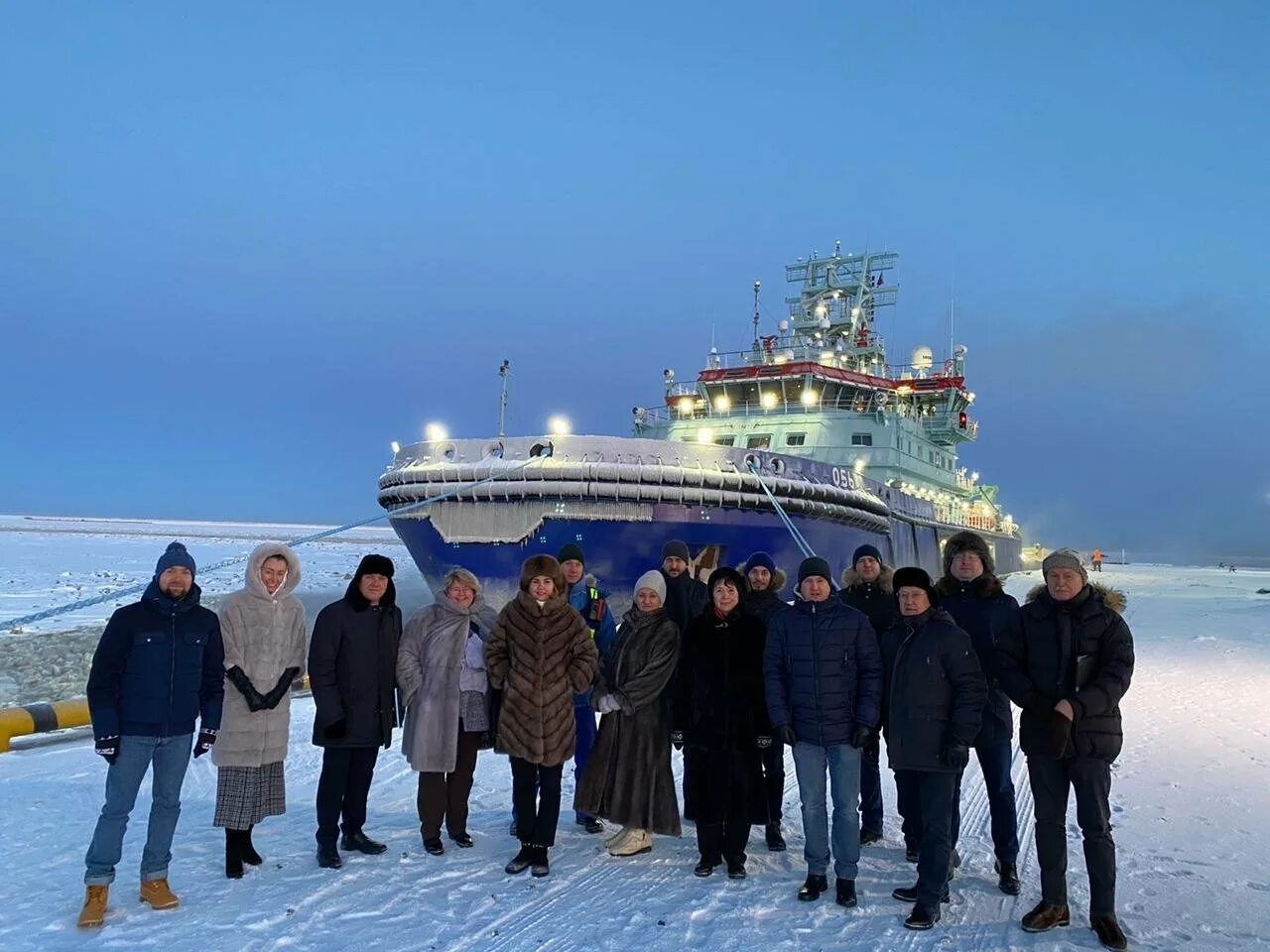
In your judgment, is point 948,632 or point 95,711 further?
point 948,632

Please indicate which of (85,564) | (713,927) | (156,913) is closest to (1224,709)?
(713,927)

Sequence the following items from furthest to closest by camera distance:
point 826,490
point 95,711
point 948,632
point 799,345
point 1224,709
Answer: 1. point 799,345
2. point 826,490
3. point 1224,709
4. point 948,632
5. point 95,711

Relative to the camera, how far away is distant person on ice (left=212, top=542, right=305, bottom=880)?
4.20 meters

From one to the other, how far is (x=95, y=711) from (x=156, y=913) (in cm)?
101

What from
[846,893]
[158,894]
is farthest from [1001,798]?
[158,894]

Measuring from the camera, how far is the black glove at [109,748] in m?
3.68

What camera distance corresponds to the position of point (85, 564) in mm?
34594

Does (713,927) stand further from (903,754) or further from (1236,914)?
(1236,914)

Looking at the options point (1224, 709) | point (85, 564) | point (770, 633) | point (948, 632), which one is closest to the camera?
point (948, 632)

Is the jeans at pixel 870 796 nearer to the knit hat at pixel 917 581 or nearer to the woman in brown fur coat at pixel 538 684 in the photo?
the knit hat at pixel 917 581

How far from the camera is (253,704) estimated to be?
4168mm

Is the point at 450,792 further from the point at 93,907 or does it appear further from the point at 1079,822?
the point at 1079,822

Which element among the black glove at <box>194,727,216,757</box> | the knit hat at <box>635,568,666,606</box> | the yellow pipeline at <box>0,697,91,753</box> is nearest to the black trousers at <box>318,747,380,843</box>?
A: the black glove at <box>194,727,216,757</box>

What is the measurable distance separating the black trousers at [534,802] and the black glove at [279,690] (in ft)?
4.22
